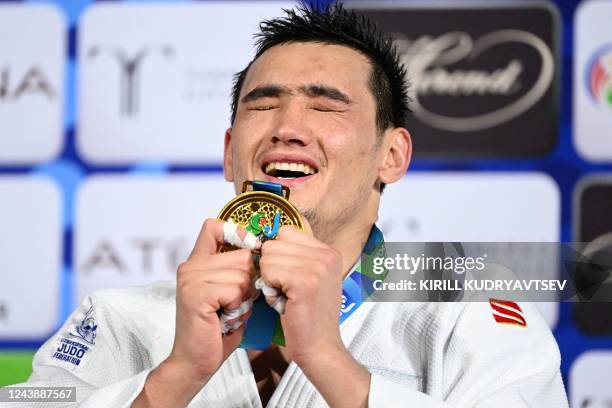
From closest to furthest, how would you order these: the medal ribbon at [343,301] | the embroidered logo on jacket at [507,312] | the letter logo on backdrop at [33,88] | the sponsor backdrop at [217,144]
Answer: the medal ribbon at [343,301], the embroidered logo on jacket at [507,312], the sponsor backdrop at [217,144], the letter logo on backdrop at [33,88]

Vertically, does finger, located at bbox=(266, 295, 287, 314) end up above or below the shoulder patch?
above

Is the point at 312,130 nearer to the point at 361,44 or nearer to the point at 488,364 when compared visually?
the point at 361,44

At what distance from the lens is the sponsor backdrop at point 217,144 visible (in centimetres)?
222

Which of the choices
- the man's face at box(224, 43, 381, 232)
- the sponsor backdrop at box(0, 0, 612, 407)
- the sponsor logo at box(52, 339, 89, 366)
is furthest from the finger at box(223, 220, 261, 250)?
the sponsor backdrop at box(0, 0, 612, 407)

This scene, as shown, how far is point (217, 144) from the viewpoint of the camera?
7.49 ft

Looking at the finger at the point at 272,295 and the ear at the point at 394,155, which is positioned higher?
the ear at the point at 394,155

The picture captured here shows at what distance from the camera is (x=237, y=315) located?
1037 millimetres

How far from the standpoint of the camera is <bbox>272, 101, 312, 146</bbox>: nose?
131cm

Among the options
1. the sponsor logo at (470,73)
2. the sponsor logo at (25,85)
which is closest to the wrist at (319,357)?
the sponsor logo at (470,73)

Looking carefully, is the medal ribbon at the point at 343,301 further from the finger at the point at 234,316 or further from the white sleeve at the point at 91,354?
the white sleeve at the point at 91,354

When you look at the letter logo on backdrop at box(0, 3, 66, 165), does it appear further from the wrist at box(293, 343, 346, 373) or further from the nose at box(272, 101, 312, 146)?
the wrist at box(293, 343, 346, 373)

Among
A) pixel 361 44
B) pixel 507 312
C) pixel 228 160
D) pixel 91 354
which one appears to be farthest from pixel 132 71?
pixel 507 312

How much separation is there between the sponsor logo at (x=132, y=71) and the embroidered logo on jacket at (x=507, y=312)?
4.23 feet

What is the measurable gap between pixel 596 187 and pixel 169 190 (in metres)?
1.13
